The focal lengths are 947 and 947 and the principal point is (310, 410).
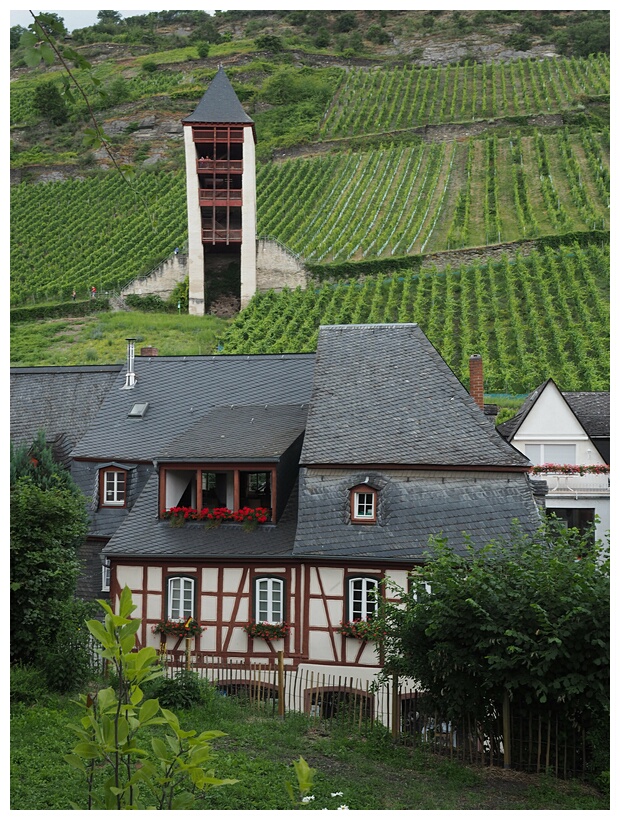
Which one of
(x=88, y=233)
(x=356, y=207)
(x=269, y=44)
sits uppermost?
(x=269, y=44)

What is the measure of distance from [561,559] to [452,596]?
112cm

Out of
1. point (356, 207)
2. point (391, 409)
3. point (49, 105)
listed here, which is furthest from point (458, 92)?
point (391, 409)

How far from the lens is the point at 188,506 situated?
1688 centimetres

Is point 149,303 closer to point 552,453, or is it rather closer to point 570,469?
point 552,453

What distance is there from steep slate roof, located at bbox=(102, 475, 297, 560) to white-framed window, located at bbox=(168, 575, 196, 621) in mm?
450

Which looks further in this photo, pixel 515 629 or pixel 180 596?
pixel 180 596

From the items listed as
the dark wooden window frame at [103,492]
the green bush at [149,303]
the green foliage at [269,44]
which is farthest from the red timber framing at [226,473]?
the green foliage at [269,44]

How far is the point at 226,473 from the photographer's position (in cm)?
1703

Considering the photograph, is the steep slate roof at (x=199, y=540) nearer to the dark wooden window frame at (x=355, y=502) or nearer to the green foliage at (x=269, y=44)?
the dark wooden window frame at (x=355, y=502)

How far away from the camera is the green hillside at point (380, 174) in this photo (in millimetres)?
37312

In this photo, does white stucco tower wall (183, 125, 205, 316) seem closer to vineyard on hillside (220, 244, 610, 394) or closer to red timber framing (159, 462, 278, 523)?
vineyard on hillside (220, 244, 610, 394)

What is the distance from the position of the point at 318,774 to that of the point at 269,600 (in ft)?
19.5

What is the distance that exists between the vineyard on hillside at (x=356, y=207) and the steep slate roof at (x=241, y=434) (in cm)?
2882

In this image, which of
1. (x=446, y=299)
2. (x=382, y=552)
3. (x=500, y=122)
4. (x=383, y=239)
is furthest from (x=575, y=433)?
(x=500, y=122)
